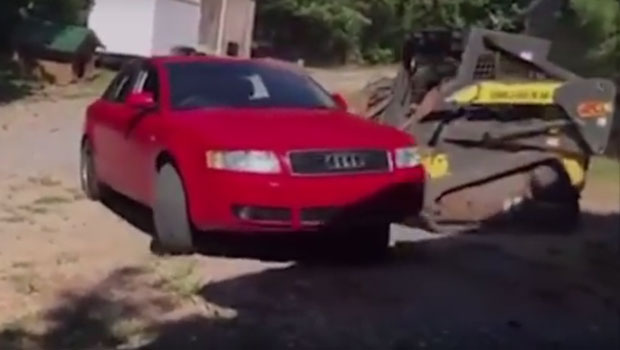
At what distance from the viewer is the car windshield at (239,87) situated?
36.3 ft

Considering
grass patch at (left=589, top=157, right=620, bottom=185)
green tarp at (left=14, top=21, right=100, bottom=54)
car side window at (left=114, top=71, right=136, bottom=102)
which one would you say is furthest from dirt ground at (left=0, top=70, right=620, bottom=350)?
green tarp at (left=14, top=21, right=100, bottom=54)

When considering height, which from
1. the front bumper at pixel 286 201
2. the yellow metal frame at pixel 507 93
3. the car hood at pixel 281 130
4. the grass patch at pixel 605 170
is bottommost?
the grass patch at pixel 605 170

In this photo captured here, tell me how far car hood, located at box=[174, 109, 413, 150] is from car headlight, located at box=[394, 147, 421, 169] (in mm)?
55

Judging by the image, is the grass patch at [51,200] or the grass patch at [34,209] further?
the grass patch at [51,200]

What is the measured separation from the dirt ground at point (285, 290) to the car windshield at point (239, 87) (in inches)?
43.0

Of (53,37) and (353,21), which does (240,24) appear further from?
(53,37)

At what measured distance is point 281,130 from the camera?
10.1 metres

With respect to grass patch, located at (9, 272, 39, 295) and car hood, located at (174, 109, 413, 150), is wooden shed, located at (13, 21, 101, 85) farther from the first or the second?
grass patch, located at (9, 272, 39, 295)

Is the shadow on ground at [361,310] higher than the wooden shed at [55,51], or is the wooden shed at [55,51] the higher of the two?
the shadow on ground at [361,310]

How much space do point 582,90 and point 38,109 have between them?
12591 millimetres

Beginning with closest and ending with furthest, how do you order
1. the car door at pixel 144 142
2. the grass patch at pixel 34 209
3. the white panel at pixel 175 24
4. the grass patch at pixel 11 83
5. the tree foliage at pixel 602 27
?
the car door at pixel 144 142 → the grass patch at pixel 34 209 → the tree foliage at pixel 602 27 → the grass patch at pixel 11 83 → the white panel at pixel 175 24

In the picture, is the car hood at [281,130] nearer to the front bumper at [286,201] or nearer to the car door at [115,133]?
the front bumper at [286,201]

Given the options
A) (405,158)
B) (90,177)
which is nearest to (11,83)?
(90,177)

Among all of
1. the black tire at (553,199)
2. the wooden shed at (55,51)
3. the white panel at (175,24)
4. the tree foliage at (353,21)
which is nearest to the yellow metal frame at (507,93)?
the black tire at (553,199)
